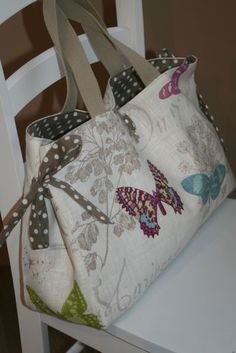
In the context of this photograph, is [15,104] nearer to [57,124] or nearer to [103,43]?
[57,124]

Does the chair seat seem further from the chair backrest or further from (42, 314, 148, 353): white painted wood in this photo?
the chair backrest

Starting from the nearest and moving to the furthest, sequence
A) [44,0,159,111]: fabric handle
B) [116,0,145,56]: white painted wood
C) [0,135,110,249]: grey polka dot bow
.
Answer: [0,135,110,249]: grey polka dot bow < [44,0,159,111]: fabric handle < [116,0,145,56]: white painted wood

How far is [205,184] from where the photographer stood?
0.74 m

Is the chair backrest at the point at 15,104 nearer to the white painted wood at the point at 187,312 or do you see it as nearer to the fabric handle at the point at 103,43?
the fabric handle at the point at 103,43

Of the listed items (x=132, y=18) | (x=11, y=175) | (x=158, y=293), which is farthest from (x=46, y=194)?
(x=132, y=18)

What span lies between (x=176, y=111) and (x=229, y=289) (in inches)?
9.9

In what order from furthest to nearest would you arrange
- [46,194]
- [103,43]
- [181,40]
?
[181,40], [103,43], [46,194]

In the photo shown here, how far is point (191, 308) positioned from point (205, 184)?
0.18 metres

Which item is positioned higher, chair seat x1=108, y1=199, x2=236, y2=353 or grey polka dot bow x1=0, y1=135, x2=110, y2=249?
grey polka dot bow x1=0, y1=135, x2=110, y2=249

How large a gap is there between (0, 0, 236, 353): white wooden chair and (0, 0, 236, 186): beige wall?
256mm

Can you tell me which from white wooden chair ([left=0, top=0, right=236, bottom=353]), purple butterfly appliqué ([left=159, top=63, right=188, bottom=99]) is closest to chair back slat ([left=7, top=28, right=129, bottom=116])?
white wooden chair ([left=0, top=0, right=236, bottom=353])

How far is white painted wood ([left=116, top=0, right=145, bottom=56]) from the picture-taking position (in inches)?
32.1

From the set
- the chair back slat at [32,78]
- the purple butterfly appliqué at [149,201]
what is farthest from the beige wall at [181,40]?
the purple butterfly appliqué at [149,201]

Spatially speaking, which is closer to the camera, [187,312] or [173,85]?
[187,312]
